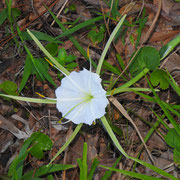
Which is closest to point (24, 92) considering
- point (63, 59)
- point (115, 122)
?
point (63, 59)

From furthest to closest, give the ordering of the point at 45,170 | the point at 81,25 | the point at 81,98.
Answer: the point at 81,25, the point at 45,170, the point at 81,98

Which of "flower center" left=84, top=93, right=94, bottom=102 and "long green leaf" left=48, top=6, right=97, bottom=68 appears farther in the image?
"long green leaf" left=48, top=6, right=97, bottom=68

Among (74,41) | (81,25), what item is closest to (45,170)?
(74,41)

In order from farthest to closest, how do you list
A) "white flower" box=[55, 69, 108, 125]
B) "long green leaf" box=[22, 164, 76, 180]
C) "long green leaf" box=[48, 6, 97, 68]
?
"long green leaf" box=[48, 6, 97, 68]
"long green leaf" box=[22, 164, 76, 180]
"white flower" box=[55, 69, 108, 125]

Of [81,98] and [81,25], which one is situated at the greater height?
[81,25]

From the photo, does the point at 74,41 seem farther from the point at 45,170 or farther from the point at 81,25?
the point at 45,170

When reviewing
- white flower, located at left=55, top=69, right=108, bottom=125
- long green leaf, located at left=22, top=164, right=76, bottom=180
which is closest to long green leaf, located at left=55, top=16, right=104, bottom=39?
white flower, located at left=55, top=69, right=108, bottom=125

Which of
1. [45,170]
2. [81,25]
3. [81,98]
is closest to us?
[81,98]

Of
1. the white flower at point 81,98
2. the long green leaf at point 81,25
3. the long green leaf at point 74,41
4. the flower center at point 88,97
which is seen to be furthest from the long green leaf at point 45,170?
the long green leaf at point 81,25

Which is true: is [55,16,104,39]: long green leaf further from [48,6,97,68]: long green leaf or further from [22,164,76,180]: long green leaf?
[22,164,76,180]: long green leaf
